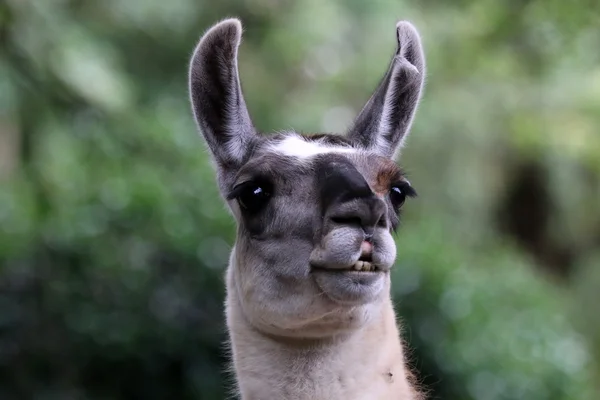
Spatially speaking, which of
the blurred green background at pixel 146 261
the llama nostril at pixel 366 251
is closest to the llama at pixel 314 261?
the llama nostril at pixel 366 251

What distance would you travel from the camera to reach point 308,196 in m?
3.27

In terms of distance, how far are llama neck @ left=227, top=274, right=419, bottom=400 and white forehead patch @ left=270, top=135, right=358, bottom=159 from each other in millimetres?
566

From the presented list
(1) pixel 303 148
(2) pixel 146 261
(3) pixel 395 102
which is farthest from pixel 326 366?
(2) pixel 146 261

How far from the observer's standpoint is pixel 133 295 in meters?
7.77

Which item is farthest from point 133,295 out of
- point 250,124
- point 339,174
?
point 339,174

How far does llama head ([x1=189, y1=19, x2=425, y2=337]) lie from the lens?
3.08 metres

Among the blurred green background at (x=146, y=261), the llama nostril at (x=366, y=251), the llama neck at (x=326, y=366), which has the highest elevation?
the llama nostril at (x=366, y=251)

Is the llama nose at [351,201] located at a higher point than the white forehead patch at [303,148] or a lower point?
higher

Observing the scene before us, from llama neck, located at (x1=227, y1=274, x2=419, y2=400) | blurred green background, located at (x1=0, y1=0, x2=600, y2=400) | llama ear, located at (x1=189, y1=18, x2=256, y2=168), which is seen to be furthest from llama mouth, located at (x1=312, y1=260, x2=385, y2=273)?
blurred green background, located at (x1=0, y1=0, x2=600, y2=400)

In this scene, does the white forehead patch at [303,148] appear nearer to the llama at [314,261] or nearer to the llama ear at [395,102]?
the llama at [314,261]

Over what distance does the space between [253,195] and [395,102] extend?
0.74 m

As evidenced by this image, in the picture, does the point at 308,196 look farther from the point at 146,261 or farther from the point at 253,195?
the point at 146,261

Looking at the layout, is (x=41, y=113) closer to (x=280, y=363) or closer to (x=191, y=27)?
(x=280, y=363)

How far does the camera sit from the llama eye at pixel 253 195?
134 inches
